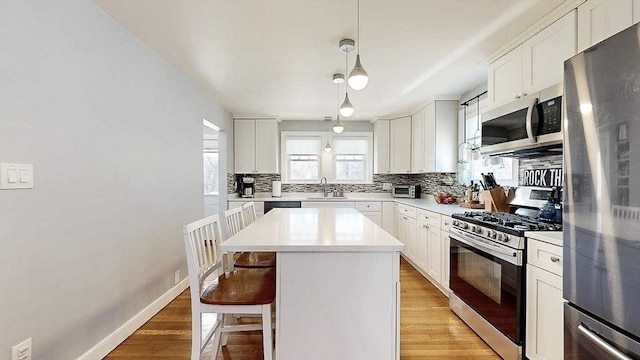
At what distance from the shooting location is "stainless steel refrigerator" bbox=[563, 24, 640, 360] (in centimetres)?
112

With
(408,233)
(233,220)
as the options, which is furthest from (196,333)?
(408,233)

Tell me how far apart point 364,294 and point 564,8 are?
210 cm

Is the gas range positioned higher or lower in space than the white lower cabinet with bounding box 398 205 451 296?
higher

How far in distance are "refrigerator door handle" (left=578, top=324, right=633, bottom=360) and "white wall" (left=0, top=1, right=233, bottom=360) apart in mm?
2555

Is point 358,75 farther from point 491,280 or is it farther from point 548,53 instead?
point 491,280

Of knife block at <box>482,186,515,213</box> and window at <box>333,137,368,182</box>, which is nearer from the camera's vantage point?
knife block at <box>482,186,515,213</box>

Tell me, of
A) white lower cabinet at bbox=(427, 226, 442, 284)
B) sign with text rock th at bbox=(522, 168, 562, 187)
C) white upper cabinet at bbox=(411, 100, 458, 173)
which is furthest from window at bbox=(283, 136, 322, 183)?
sign with text rock th at bbox=(522, 168, 562, 187)

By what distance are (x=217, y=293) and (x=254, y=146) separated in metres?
3.83

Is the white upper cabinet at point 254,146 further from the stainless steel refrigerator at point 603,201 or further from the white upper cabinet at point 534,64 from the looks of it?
the stainless steel refrigerator at point 603,201

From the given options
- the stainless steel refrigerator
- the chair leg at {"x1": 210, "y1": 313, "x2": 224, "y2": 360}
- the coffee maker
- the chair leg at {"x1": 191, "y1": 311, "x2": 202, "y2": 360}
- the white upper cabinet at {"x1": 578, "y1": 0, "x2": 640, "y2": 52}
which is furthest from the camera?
the coffee maker

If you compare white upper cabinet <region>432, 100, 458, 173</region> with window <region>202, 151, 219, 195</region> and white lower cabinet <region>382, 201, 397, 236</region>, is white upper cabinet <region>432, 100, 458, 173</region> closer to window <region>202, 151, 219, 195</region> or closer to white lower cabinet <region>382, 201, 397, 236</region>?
white lower cabinet <region>382, 201, 397, 236</region>

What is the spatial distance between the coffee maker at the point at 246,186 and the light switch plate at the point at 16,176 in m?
3.92

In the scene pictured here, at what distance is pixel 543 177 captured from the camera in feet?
8.30

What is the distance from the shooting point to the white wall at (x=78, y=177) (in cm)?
150
